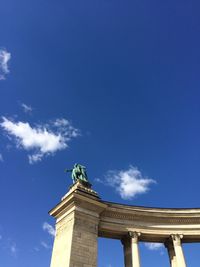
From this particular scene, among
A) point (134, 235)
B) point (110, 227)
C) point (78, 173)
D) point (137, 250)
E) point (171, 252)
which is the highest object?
point (78, 173)

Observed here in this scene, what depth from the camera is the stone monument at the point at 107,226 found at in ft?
103

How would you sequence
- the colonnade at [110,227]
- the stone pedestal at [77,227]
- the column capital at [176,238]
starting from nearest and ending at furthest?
the stone pedestal at [77,227]
the colonnade at [110,227]
the column capital at [176,238]

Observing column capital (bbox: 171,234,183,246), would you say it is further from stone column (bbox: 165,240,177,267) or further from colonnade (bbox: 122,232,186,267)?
stone column (bbox: 165,240,177,267)

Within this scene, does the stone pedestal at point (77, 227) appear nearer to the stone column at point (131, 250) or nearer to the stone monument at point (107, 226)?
the stone monument at point (107, 226)

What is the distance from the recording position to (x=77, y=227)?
32188 millimetres

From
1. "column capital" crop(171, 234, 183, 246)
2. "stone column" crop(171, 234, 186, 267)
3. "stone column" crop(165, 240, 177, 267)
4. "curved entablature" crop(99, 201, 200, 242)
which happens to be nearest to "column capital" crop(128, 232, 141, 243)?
"curved entablature" crop(99, 201, 200, 242)

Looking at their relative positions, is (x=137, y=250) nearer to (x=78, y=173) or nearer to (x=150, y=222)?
(x=150, y=222)

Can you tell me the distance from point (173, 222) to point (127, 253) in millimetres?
6914

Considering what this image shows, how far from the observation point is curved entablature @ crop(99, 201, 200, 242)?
3612cm

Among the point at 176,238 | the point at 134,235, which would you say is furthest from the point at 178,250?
the point at 134,235

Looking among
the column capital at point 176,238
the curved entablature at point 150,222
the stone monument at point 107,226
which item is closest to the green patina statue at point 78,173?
the stone monument at point 107,226

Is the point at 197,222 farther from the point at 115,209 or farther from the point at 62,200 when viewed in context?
the point at 62,200

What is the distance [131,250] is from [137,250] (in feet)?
2.37

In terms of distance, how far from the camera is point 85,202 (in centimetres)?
3416
